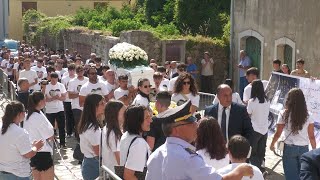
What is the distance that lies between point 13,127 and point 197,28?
928 inches

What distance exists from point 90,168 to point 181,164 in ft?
10.9

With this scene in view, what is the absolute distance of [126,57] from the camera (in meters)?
15.8

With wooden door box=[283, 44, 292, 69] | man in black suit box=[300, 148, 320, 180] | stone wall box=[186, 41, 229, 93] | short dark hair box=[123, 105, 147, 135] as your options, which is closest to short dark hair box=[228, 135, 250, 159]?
man in black suit box=[300, 148, 320, 180]

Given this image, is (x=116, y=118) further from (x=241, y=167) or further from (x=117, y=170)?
(x=241, y=167)

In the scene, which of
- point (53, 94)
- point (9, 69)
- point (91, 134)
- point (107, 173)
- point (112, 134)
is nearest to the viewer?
point (107, 173)

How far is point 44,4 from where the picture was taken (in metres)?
51.3

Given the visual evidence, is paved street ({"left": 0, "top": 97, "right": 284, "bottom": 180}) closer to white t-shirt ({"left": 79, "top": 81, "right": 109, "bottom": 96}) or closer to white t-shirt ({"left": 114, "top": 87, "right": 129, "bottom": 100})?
white t-shirt ({"left": 79, "top": 81, "right": 109, "bottom": 96})

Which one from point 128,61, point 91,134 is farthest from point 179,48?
point 91,134

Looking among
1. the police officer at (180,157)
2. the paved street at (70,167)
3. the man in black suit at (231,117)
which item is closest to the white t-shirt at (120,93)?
the paved street at (70,167)

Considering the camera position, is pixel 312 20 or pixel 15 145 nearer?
pixel 15 145

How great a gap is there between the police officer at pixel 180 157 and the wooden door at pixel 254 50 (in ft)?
53.4

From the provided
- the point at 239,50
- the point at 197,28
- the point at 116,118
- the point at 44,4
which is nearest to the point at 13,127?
the point at 116,118

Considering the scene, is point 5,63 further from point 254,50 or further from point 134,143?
point 134,143

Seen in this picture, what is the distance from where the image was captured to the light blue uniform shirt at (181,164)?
15.5 ft
